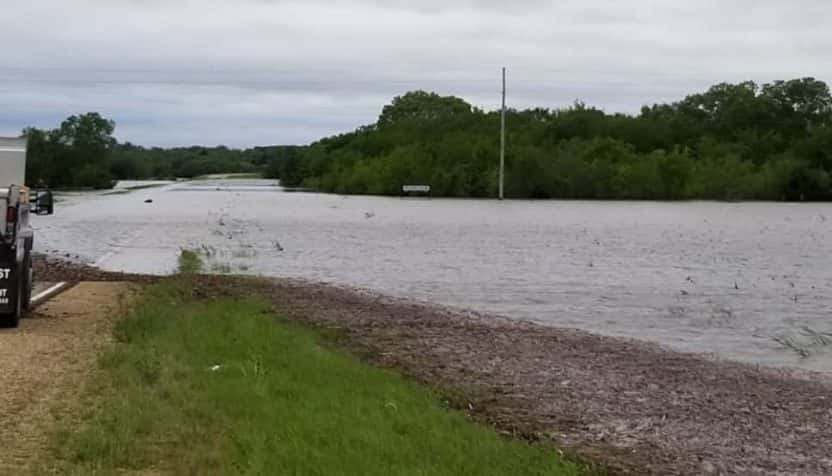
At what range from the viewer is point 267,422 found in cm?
959

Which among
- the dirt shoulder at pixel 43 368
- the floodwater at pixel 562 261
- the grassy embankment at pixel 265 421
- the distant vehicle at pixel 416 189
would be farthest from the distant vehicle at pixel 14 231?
the distant vehicle at pixel 416 189

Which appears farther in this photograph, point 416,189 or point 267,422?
point 416,189

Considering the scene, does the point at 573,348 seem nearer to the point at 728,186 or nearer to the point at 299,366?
the point at 299,366

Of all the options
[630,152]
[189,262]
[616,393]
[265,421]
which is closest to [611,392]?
[616,393]

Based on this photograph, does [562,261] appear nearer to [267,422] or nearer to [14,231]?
[14,231]

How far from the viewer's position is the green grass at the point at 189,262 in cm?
3268

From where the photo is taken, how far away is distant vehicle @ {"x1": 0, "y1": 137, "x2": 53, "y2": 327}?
14.9m

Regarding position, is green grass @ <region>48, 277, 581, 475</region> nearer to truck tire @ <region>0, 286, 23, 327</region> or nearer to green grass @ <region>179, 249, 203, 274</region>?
truck tire @ <region>0, 286, 23, 327</region>

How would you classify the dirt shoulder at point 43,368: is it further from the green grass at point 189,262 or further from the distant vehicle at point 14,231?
the green grass at point 189,262

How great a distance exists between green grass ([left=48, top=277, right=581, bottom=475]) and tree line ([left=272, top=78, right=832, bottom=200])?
112 meters

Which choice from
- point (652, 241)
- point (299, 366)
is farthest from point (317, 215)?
point (299, 366)

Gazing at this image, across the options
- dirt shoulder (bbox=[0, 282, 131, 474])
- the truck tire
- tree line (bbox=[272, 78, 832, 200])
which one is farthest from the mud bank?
tree line (bbox=[272, 78, 832, 200])

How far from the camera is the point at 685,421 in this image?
12445 millimetres

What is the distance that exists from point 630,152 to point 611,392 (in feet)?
404
